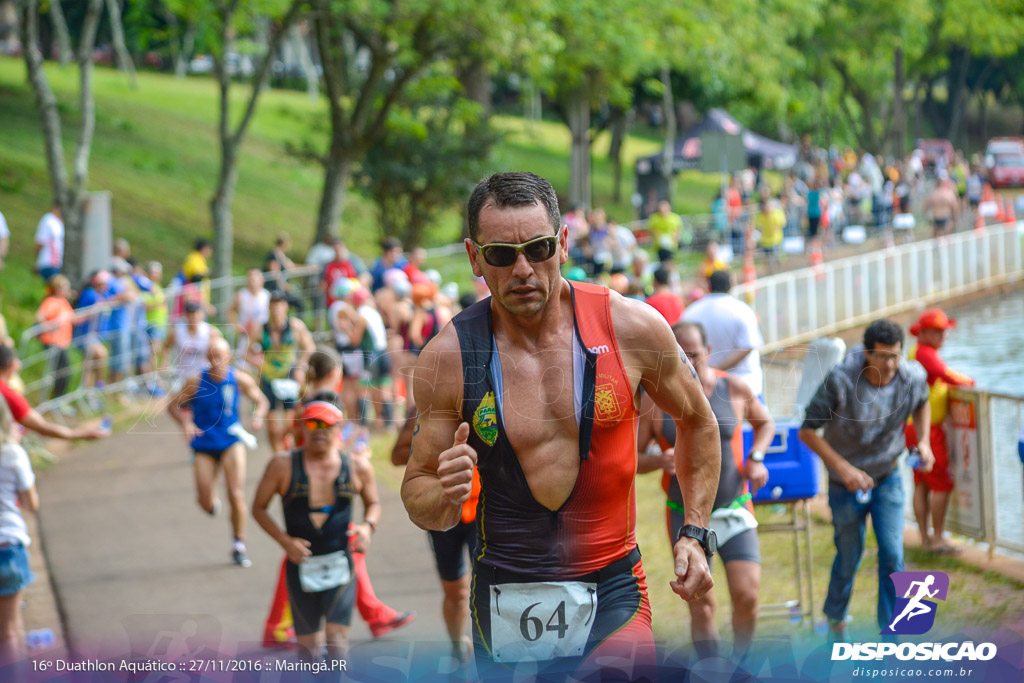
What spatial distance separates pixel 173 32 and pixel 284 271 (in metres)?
6.14

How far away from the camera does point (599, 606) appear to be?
11.7 ft

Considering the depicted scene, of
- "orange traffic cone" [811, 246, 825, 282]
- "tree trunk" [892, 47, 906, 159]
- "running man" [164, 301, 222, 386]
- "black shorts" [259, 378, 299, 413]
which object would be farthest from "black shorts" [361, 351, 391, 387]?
"tree trunk" [892, 47, 906, 159]

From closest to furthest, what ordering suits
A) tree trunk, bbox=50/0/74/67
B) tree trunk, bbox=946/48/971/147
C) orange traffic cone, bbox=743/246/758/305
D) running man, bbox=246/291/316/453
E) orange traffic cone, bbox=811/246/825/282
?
running man, bbox=246/291/316/453 < orange traffic cone, bbox=811/246/825/282 < orange traffic cone, bbox=743/246/758/305 < tree trunk, bbox=946/48/971/147 < tree trunk, bbox=50/0/74/67

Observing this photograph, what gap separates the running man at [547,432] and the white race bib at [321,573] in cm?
264

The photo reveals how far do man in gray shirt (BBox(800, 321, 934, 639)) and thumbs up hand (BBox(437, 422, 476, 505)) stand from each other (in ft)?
10.9

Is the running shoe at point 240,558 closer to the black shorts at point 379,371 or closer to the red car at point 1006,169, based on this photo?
the black shorts at point 379,371

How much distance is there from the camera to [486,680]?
338 cm

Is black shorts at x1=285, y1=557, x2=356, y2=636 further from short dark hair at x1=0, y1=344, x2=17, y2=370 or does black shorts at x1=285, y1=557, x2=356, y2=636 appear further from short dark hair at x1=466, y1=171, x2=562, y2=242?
short dark hair at x1=466, y1=171, x2=562, y2=242

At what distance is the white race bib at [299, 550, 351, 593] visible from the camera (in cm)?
611

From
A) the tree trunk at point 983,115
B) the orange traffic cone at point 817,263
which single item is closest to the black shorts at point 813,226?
the orange traffic cone at point 817,263

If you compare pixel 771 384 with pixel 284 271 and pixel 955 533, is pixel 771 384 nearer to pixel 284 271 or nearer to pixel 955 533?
pixel 955 533

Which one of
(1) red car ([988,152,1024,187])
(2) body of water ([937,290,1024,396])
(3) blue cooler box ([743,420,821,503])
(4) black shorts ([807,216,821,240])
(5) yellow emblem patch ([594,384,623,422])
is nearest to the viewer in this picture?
(5) yellow emblem patch ([594,384,623,422])

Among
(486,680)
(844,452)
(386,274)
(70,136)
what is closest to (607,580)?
(486,680)

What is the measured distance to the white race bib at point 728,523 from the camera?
573 centimetres
